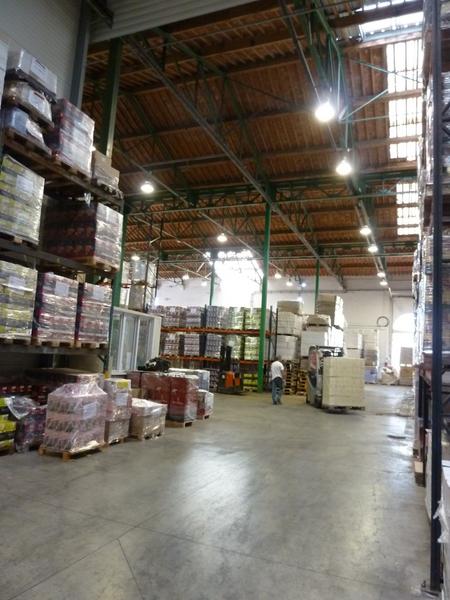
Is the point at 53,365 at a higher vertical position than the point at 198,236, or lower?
lower

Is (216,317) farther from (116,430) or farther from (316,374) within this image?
(116,430)

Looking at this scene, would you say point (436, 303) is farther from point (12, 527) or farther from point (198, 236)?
point (198, 236)

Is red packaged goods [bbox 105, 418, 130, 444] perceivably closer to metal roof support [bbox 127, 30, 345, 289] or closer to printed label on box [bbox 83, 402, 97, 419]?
printed label on box [bbox 83, 402, 97, 419]

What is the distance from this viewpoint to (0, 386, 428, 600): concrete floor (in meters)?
2.69

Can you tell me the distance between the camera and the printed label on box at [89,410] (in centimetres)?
554

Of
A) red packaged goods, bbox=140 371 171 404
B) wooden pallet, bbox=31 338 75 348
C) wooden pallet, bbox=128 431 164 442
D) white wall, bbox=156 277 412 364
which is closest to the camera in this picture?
wooden pallet, bbox=31 338 75 348

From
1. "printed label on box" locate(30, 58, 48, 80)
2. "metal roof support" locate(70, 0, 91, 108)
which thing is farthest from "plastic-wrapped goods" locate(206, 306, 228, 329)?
"printed label on box" locate(30, 58, 48, 80)

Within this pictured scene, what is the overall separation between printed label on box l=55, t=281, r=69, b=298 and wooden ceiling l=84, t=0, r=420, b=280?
5826 millimetres

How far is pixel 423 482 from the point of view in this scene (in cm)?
530

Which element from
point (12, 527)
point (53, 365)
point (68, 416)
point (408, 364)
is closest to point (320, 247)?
point (408, 364)

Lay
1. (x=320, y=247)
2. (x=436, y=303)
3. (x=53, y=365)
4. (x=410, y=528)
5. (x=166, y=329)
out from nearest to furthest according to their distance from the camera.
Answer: (x=436, y=303), (x=410, y=528), (x=53, y=365), (x=166, y=329), (x=320, y=247)

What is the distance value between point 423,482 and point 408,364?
905 inches

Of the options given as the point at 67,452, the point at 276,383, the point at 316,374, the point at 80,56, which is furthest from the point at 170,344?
the point at 67,452

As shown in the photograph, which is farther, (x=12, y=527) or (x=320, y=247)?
(x=320, y=247)
